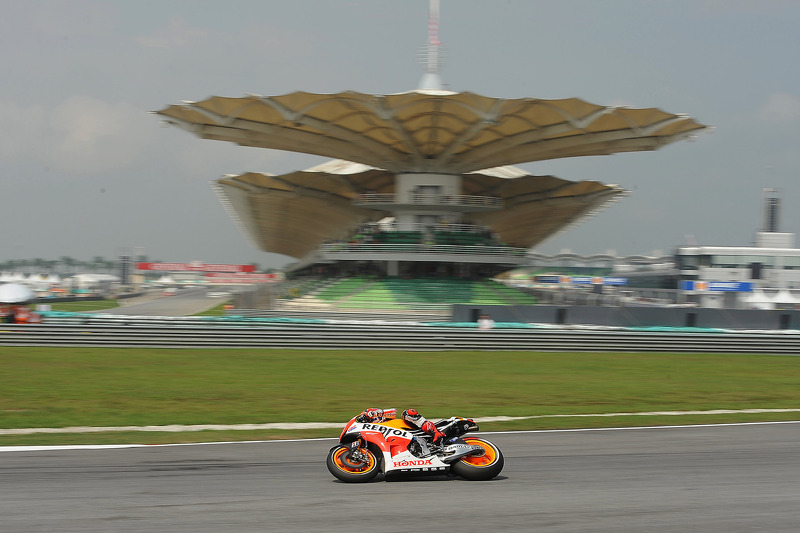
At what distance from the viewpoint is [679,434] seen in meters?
12.4

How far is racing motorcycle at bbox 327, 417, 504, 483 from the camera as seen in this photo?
8500mm

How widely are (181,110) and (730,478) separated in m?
40.4

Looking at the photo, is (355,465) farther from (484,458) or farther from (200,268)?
(200,268)

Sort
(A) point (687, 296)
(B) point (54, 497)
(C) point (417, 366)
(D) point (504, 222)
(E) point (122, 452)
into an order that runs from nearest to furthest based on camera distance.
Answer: (B) point (54, 497) < (E) point (122, 452) < (C) point (417, 366) < (A) point (687, 296) < (D) point (504, 222)

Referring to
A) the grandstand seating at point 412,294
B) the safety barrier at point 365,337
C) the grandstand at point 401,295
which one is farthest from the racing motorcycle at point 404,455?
the grandstand seating at point 412,294

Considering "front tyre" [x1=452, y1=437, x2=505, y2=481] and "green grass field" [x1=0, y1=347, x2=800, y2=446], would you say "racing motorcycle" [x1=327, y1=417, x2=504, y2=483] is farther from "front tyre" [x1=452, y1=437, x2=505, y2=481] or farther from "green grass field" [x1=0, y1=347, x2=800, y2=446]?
"green grass field" [x1=0, y1=347, x2=800, y2=446]

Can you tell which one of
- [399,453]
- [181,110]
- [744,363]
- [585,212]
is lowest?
[744,363]

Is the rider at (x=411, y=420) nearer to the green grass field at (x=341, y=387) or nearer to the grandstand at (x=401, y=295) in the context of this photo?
the green grass field at (x=341, y=387)

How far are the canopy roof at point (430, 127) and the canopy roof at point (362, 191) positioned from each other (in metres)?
8.66

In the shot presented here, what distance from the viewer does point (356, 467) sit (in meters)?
8.57

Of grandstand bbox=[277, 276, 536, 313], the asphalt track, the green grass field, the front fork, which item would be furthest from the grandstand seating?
the front fork

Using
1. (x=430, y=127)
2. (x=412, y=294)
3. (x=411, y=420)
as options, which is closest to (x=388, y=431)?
(x=411, y=420)

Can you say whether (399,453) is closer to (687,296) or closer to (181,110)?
(181,110)

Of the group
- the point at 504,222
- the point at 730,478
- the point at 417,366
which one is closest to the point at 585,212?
the point at 504,222
